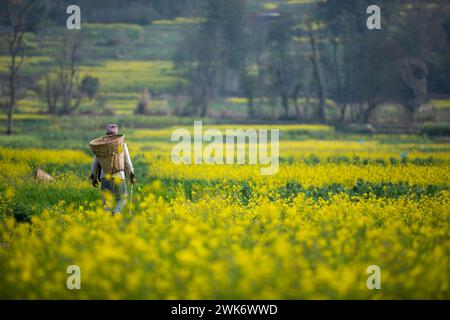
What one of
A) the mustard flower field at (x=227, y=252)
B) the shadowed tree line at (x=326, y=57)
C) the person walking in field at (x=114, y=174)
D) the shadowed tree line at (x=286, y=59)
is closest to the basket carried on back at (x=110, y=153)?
the person walking in field at (x=114, y=174)

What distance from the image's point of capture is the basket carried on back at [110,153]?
9.98 meters

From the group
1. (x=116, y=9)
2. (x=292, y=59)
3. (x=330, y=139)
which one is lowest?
(x=330, y=139)

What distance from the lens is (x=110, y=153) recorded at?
10.1m

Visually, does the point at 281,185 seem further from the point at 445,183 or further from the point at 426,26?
the point at 426,26

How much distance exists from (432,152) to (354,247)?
16684mm

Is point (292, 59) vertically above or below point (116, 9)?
below

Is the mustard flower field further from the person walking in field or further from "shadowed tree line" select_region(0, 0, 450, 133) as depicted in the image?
"shadowed tree line" select_region(0, 0, 450, 133)

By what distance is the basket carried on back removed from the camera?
9.98m

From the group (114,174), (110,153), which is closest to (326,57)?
(114,174)

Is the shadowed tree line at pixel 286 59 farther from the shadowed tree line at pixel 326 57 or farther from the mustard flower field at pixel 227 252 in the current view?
the mustard flower field at pixel 227 252

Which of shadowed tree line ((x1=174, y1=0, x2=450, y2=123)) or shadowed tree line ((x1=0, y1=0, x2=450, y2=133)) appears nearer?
shadowed tree line ((x1=0, y1=0, x2=450, y2=133))

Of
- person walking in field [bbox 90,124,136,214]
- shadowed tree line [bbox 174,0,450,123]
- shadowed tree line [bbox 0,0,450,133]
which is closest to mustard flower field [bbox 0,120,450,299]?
person walking in field [bbox 90,124,136,214]
